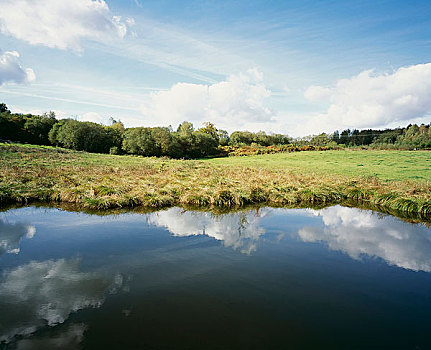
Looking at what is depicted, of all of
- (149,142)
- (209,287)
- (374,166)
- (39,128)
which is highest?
(39,128)

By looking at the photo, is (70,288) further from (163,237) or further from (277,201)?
(277,201)

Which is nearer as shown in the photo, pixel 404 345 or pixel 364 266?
pixel 404 345

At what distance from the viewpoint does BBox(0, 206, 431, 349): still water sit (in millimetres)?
4148

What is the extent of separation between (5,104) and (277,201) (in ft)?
324

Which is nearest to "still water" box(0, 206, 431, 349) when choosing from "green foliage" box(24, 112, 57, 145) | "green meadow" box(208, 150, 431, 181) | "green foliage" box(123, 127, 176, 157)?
"green meadow" box(208, 150, 431, 181)

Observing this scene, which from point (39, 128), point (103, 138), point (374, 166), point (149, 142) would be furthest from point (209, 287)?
point (39, 128)

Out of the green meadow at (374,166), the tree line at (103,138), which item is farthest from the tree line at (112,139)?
the green meadow at (374,166)

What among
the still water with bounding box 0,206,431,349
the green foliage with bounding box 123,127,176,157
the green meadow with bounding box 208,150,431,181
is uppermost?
the green foliage with bounding box 123,127,176,157

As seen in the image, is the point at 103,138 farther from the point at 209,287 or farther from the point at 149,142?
the point at 209,287

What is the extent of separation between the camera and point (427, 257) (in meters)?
7.80

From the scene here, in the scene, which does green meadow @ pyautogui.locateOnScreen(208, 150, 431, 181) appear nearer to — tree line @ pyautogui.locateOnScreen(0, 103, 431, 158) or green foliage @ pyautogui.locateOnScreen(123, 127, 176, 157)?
tree line @ pyautogui.locateOnScreen(0, 103, 431, 158)

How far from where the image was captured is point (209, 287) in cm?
561

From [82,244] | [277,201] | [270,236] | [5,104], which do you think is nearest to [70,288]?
[82,244]

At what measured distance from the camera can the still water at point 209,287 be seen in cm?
415
